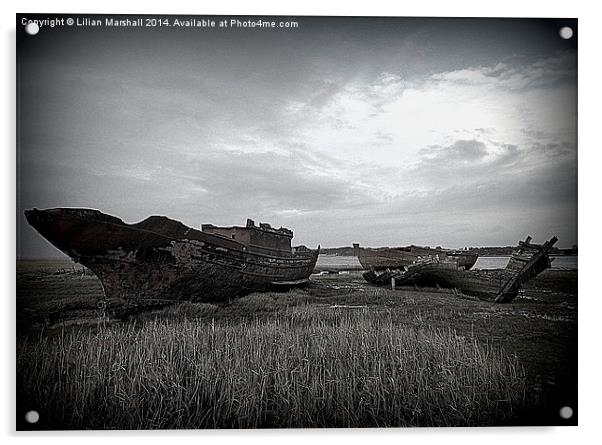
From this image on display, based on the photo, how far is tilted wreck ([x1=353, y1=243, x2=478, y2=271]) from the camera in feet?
9.33

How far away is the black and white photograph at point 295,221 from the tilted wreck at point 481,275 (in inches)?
0.4

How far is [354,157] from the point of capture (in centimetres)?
281

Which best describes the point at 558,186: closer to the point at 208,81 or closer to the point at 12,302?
the point at 208,81

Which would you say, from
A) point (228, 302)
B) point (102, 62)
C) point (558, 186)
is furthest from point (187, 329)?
point (558, 186)

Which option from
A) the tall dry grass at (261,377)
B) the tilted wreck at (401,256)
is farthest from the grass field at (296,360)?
the tilted wreck at (401,256)

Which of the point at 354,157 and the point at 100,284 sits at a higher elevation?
the point at 354,157

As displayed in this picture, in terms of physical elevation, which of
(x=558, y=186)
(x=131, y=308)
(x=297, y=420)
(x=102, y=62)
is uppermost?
(x=102, y=62)

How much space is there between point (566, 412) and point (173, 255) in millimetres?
2180

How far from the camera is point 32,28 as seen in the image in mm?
2660

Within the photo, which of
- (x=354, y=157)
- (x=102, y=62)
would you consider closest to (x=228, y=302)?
(x=354, y=157)

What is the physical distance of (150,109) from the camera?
2746mm

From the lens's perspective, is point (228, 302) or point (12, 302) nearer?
point (12, 302)
